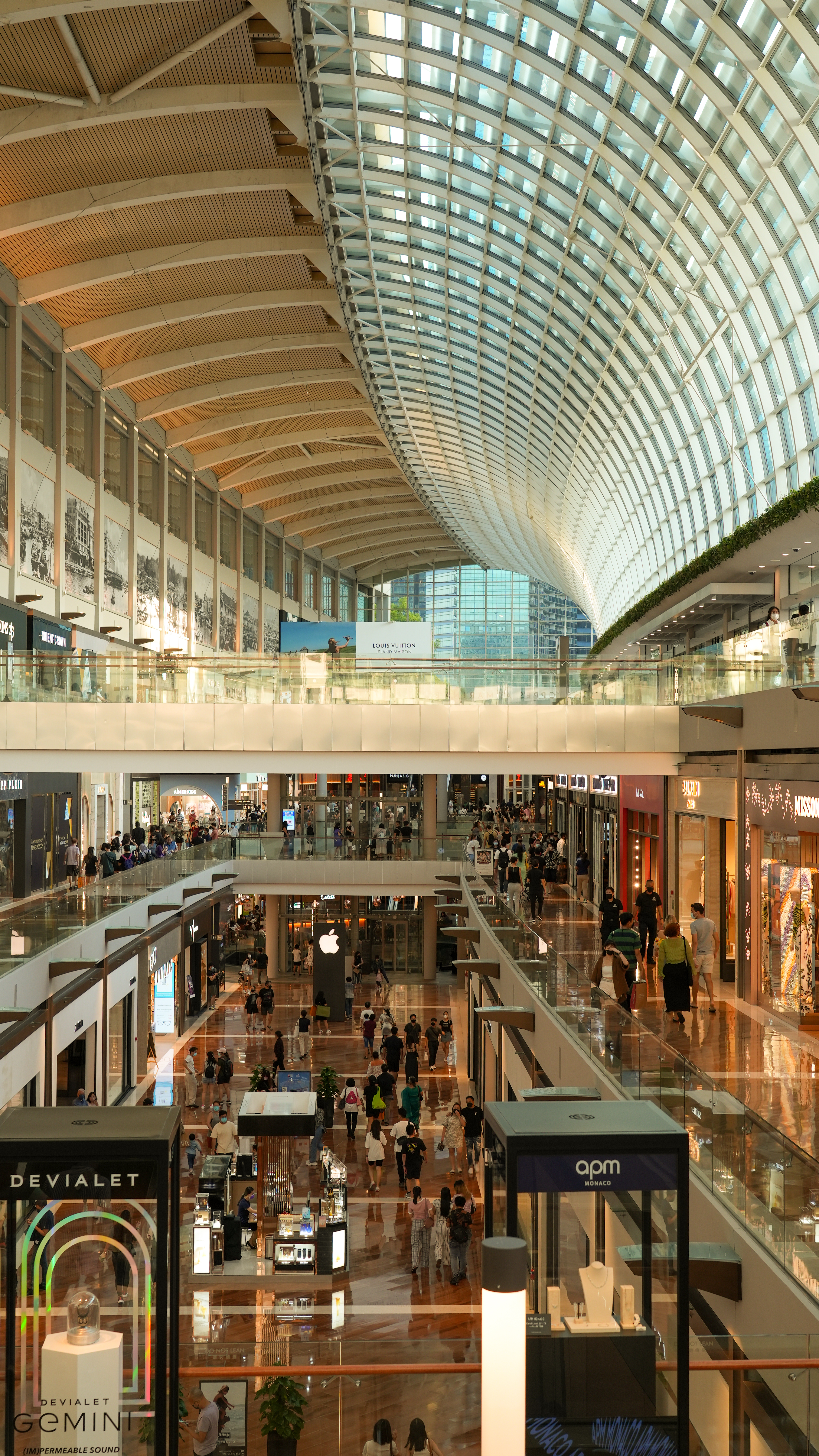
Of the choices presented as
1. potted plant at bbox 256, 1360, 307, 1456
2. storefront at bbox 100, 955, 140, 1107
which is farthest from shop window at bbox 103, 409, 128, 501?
potted plant at bbox 256, 1360, 307, 1456

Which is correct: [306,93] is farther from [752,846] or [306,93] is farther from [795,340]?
[752,846]

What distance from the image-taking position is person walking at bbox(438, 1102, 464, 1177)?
2019 cm

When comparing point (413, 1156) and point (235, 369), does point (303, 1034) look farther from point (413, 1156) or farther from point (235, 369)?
point (235, 369)

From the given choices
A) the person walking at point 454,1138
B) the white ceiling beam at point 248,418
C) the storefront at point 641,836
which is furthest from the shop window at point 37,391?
the person walking at point 454,1138

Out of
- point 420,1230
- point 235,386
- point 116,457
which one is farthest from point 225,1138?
point 235,386

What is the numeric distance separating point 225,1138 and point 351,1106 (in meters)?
3.13

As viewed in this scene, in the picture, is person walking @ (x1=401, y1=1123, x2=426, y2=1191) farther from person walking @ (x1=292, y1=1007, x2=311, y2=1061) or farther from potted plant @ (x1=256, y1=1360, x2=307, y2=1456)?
potted plant @ (x1=256, y1=1360, x2=307, y2=1456)

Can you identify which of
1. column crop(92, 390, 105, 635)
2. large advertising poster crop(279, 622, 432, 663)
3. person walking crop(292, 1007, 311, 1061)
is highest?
column crop(92, 390, 105, 635)

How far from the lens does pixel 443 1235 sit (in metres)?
16.0

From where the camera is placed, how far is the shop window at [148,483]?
45625 mm

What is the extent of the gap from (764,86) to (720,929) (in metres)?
12.8

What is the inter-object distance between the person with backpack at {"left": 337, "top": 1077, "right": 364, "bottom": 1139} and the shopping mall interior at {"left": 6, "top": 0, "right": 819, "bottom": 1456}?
63mm

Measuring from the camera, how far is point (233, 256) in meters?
33.6

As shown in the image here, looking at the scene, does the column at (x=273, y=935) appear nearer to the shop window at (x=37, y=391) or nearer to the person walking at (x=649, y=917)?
→ the shop window at (x=37, y=391)
